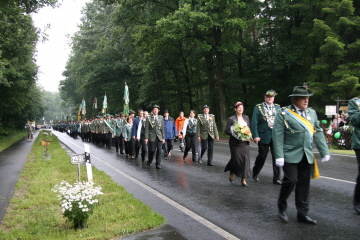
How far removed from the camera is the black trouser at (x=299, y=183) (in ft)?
17.1

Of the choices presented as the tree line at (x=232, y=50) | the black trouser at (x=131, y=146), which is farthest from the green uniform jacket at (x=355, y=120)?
the tree line at (x=232, y=50)

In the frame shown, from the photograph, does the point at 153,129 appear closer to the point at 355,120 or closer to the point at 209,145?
the point at 209,145

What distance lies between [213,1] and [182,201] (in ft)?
66.1

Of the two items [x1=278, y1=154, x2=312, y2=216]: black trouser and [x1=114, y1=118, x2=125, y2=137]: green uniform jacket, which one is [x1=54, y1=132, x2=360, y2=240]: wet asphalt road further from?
[x1=114, y1=118, x2=125, y2=137]: green uniform jacket

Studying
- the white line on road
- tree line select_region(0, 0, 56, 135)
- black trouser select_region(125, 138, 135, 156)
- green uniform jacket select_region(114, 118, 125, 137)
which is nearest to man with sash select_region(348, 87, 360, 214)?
the white line on road

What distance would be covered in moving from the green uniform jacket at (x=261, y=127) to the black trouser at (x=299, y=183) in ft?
9.27

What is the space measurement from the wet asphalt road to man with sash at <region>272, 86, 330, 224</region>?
0.35 m

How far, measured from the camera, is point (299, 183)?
5.32m

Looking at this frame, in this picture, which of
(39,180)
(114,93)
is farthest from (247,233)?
(114,93)

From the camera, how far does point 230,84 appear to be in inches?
1147

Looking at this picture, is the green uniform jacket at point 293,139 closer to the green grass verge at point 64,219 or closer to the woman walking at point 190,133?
the green grass verge at point 64,219

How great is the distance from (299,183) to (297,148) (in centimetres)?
53

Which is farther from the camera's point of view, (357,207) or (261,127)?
(261,127)

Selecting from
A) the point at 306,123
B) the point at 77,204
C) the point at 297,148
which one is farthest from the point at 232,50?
the point at 77,204
